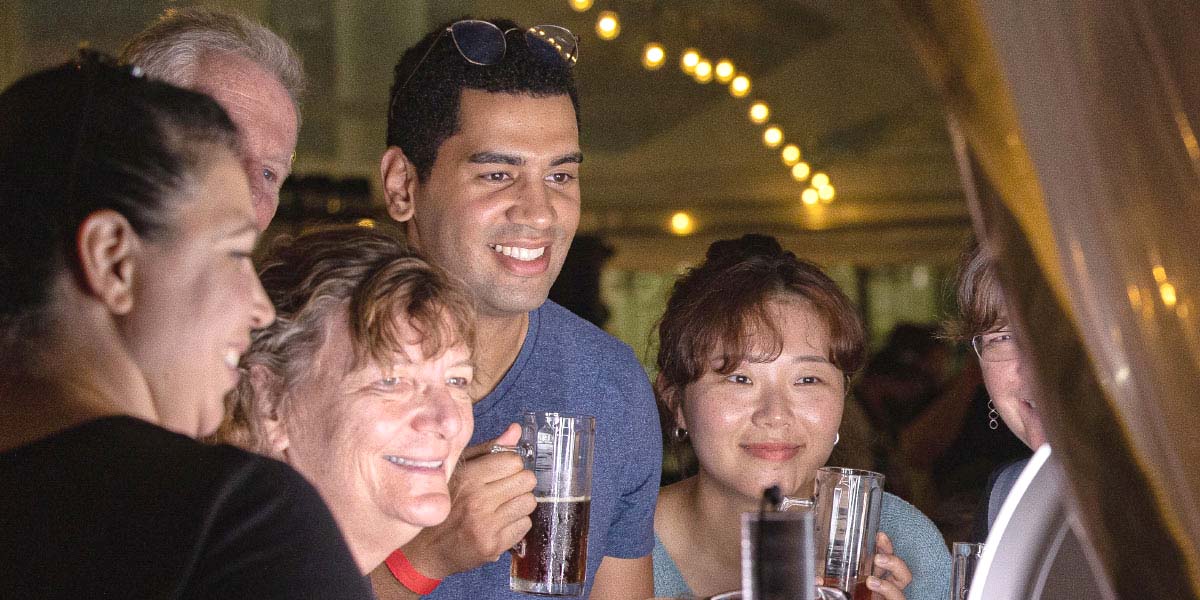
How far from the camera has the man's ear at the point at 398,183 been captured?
2291 mm

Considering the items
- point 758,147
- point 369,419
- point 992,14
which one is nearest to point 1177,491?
point 992,14

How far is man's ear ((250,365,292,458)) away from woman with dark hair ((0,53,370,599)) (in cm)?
49

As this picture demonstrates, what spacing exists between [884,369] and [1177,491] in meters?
5.17

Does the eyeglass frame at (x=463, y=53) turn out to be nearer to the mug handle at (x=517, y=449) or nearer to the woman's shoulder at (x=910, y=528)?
the mug handle at (x=517, y=449)

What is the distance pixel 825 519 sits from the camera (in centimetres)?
170

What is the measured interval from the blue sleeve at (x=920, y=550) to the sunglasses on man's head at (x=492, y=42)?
112cm

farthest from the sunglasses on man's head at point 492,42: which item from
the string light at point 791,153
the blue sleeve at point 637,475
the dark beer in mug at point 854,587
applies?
the string light at point 791,153

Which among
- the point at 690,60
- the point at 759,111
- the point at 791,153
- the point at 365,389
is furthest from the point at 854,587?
the point at 791,153

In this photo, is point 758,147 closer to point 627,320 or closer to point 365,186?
point 627,320

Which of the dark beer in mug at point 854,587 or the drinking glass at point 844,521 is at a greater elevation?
the drinking glass at point 844,521

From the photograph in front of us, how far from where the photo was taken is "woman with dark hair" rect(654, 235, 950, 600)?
2.29 meters

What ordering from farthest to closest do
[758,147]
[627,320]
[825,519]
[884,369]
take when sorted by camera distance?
[627,320] → [758,147] → [884,369] → [825,519]

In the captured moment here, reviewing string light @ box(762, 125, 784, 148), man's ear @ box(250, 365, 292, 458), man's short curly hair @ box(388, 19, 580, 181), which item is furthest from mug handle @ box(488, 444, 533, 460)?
string light @ box(762, 125, 784, 148)

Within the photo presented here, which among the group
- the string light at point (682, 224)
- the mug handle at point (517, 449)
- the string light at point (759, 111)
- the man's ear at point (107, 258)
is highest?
the string light at point (759, 111)
